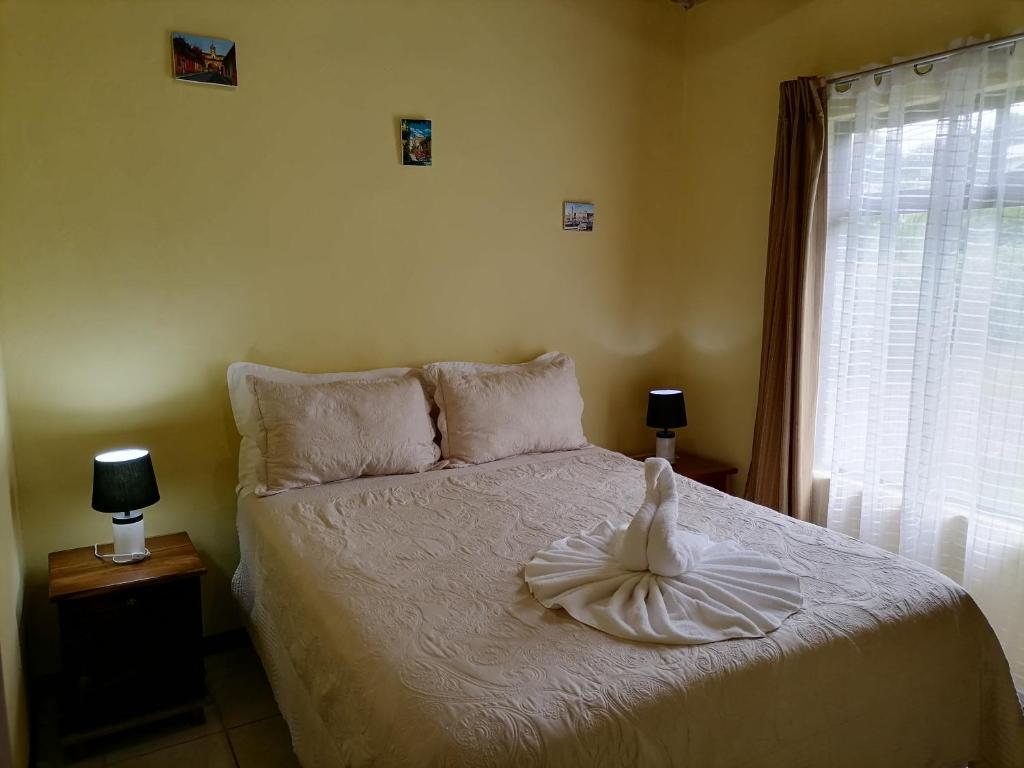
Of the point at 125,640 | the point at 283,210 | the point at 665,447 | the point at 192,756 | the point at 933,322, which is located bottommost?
the point at 192,756

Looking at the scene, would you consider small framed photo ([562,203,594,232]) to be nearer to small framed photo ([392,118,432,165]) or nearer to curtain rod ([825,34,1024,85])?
small framed photo ([392,118,432,165])

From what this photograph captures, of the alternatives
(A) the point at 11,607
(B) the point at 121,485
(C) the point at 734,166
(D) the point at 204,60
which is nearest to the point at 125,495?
(B) the point at 121,485

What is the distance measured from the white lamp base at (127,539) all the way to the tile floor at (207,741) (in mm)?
548

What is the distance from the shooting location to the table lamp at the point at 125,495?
90.9 inches

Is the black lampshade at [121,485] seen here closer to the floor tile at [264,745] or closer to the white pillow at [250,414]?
the white pillow at [250,414]

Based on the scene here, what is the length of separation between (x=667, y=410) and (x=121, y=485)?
2321mm

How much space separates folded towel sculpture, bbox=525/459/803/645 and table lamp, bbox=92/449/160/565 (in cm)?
132

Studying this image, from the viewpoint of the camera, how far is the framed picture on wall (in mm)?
3023

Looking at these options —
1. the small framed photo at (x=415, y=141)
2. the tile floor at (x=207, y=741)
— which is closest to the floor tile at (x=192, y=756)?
the tile floor at (x=207, y=741)

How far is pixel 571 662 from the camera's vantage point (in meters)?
1.50

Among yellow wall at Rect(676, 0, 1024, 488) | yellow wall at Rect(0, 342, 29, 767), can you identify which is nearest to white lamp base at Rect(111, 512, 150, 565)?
yellow wall at Rect(0, 342, 29, 767)

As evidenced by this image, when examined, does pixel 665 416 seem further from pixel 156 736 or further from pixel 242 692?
pixel 156 736

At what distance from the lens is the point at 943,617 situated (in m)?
1.80

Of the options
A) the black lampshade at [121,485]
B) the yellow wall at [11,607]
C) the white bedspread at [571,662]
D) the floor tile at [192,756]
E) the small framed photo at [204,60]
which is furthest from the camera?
the small framed photo at [204,60]
